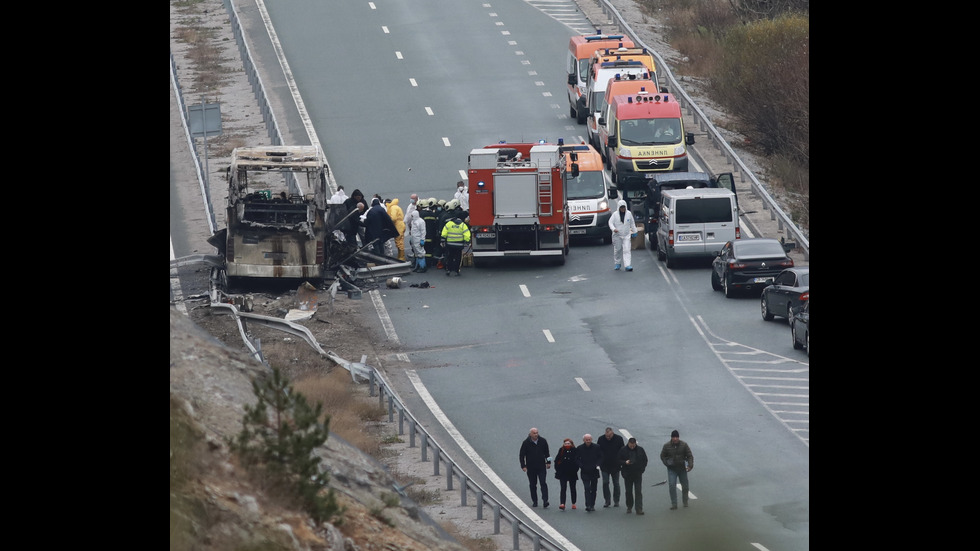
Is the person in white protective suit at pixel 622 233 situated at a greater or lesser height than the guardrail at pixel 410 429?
greater

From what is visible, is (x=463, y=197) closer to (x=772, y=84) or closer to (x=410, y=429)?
(x=410, y=429)

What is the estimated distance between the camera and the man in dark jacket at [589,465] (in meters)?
22.1

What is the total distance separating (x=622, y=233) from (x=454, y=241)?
3.57 metres

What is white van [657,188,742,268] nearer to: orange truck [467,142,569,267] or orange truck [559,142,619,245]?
orange truck [467,142,569,267]

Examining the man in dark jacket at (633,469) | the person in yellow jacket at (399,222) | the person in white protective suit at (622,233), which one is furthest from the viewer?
the person in yellow jacket at (399,222)

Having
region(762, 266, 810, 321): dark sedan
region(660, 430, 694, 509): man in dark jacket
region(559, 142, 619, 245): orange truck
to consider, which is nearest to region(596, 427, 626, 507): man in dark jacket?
region(660, 430, 694, 509): man in dark jacket

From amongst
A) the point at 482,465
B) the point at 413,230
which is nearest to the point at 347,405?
the point at 482,465

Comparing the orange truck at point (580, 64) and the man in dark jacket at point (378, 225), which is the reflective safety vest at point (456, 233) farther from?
the orange truck at point (580, 64)

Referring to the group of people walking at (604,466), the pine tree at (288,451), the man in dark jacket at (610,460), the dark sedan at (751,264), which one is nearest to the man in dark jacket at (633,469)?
the group of people walking at (604,466)

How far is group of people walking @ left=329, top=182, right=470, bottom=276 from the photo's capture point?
35.2 m
